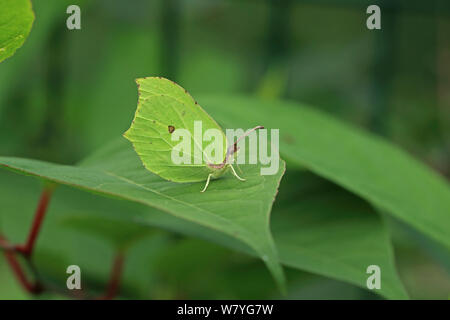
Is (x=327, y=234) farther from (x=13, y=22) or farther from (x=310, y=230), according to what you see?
(x=13, y=22)

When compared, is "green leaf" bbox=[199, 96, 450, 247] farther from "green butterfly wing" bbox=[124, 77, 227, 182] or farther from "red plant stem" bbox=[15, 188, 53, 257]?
"red plant stem" bbox=[15, 188, 53, 257]

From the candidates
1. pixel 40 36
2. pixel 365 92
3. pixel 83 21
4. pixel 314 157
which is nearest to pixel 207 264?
pixel 314 157

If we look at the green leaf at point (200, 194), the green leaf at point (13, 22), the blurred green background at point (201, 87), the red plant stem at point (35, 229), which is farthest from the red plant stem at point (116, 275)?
the green leaf at point (13, 22)

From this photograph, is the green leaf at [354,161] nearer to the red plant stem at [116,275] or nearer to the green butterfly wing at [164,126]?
the green butterfly wing at [164,126]

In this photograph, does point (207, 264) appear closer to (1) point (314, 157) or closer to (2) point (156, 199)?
(1) point (314, 157)

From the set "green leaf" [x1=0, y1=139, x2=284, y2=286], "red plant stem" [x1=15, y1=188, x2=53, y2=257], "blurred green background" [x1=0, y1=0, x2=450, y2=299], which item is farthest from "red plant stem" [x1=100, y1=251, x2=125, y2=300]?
"green leaf" [x1=0, y1=139, x2=284, y2=286]

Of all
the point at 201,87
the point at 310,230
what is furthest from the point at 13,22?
the point at 201,87
